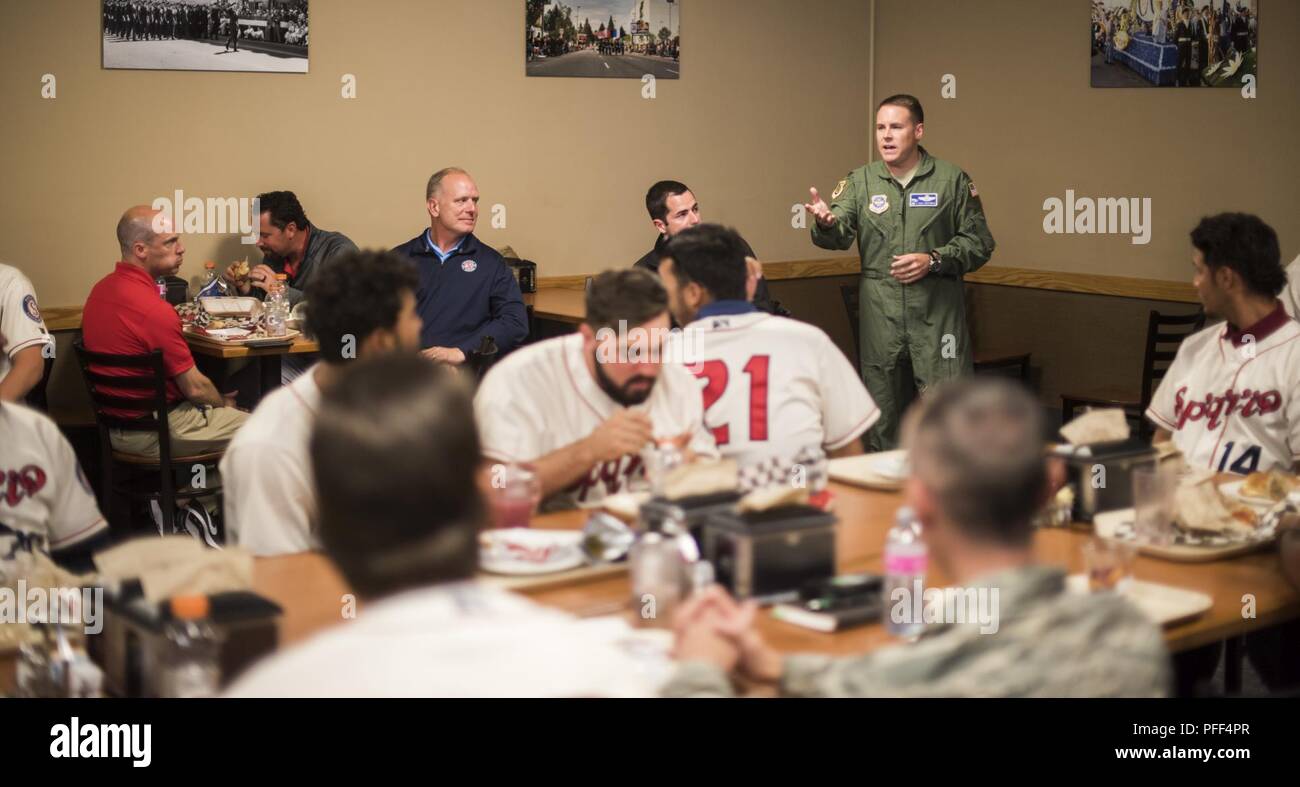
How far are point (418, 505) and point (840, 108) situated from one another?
23.8 ft

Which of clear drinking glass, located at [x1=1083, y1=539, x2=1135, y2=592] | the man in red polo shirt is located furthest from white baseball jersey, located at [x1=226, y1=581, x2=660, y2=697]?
the man in red polo shirt

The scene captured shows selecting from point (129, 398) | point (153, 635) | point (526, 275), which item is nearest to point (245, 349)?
point (129, 398)

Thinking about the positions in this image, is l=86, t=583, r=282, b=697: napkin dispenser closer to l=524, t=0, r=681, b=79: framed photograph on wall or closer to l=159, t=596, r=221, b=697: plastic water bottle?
l=159, t=596, r=221, b=697: plastic water bottle

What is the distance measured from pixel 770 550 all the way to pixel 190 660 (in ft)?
3.19

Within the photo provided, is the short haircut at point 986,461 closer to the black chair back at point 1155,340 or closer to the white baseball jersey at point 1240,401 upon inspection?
the white baseball jersey at point 1240,401

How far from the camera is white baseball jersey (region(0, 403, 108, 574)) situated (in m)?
2.84

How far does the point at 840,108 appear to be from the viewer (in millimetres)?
8383

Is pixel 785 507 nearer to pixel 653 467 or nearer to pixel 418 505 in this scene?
pixel 653 467

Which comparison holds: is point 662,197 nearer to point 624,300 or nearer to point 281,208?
point 281,208

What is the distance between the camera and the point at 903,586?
238 centimetres

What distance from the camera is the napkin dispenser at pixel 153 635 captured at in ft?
6.59

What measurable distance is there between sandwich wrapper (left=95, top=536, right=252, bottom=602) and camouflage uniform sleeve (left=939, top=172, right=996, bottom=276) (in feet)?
14.4

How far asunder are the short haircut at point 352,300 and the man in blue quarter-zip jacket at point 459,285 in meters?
2.97
